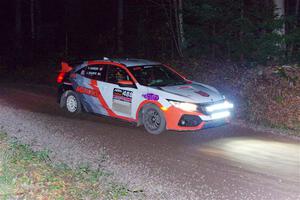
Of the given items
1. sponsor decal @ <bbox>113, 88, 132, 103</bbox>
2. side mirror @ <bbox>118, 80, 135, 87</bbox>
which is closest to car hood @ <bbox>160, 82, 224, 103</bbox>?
side mirror @ <bbox>118, 80, 135, 87</bbox>

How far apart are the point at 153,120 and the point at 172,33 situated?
9.54 metres

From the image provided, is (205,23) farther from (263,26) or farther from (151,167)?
(151,167)

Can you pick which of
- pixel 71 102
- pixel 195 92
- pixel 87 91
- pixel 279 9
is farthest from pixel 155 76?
pixel 279 9

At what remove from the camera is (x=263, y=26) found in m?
15.8

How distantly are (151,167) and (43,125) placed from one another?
4272mm

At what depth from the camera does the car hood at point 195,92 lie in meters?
10.1

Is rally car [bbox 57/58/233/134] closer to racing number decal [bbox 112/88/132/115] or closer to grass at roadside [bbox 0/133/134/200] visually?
racing number decal [bbox 112/88/132/115]

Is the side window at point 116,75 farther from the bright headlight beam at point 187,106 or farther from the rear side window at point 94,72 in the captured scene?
the bright headlight beam at point 187,106

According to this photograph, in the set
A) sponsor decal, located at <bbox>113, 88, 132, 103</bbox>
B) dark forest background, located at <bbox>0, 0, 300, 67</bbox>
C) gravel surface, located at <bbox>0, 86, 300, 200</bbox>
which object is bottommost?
gravel surface, located at <bbox>0, 86, 300, 200</bbox>

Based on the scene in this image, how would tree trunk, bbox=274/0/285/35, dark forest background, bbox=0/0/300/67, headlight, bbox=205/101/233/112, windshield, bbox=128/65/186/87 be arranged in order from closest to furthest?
headlight, bbox=205/101/233/112 < windshield, bbox=128/65/186/87 < tree trunk, bbox=274/0/285/35 < dark forest background, bbox=0/0/300/67

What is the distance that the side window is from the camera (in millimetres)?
11092

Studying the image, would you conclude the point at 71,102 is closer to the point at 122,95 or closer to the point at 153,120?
the point at 122,95

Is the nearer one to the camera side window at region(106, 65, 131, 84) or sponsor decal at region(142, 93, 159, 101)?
sponsor decal at region(142, 93, 159, 101)

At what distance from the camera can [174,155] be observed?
28.6ft
